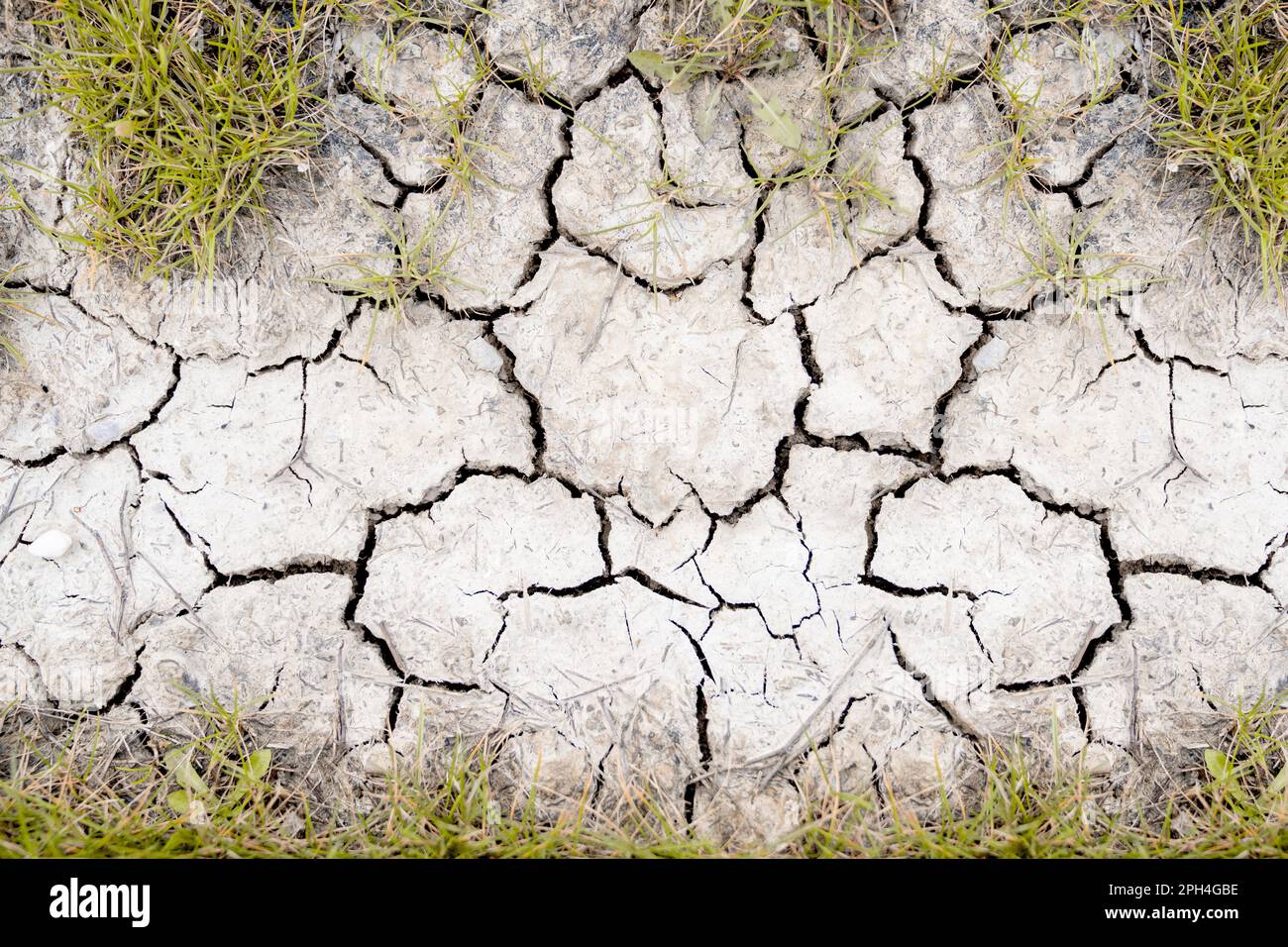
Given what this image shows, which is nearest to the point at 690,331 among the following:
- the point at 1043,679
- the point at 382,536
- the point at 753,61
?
the point at 753,61

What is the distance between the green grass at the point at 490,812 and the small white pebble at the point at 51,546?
1.40 feet

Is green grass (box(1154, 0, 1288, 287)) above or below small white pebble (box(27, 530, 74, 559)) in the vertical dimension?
above

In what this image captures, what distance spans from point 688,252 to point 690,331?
0.20 meters

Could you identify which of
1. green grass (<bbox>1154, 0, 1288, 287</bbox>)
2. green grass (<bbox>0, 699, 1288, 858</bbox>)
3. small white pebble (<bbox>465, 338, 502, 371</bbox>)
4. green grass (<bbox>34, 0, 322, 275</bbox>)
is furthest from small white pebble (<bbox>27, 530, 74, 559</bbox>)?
green grass (<bbox>1154, 0, 1288, 287</bbox>)

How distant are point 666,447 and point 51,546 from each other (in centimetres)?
153

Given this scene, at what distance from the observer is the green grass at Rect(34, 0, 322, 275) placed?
2160mm

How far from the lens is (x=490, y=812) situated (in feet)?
6.79

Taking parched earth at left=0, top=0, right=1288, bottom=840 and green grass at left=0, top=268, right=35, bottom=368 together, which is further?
green grass at left=0, top=268, right=35, bottom=368

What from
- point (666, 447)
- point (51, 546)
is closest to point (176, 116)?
point (51, 546)

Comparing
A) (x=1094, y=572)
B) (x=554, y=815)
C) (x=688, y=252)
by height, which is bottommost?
(x=554, y=815)

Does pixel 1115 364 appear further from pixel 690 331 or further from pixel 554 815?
pixel 554 815

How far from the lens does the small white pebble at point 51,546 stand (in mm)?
2174

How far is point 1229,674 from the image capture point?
2133mm

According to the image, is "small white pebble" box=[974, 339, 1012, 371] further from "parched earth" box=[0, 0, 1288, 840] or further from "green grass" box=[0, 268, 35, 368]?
"green grass" box=[0, 268, 35, 368]
